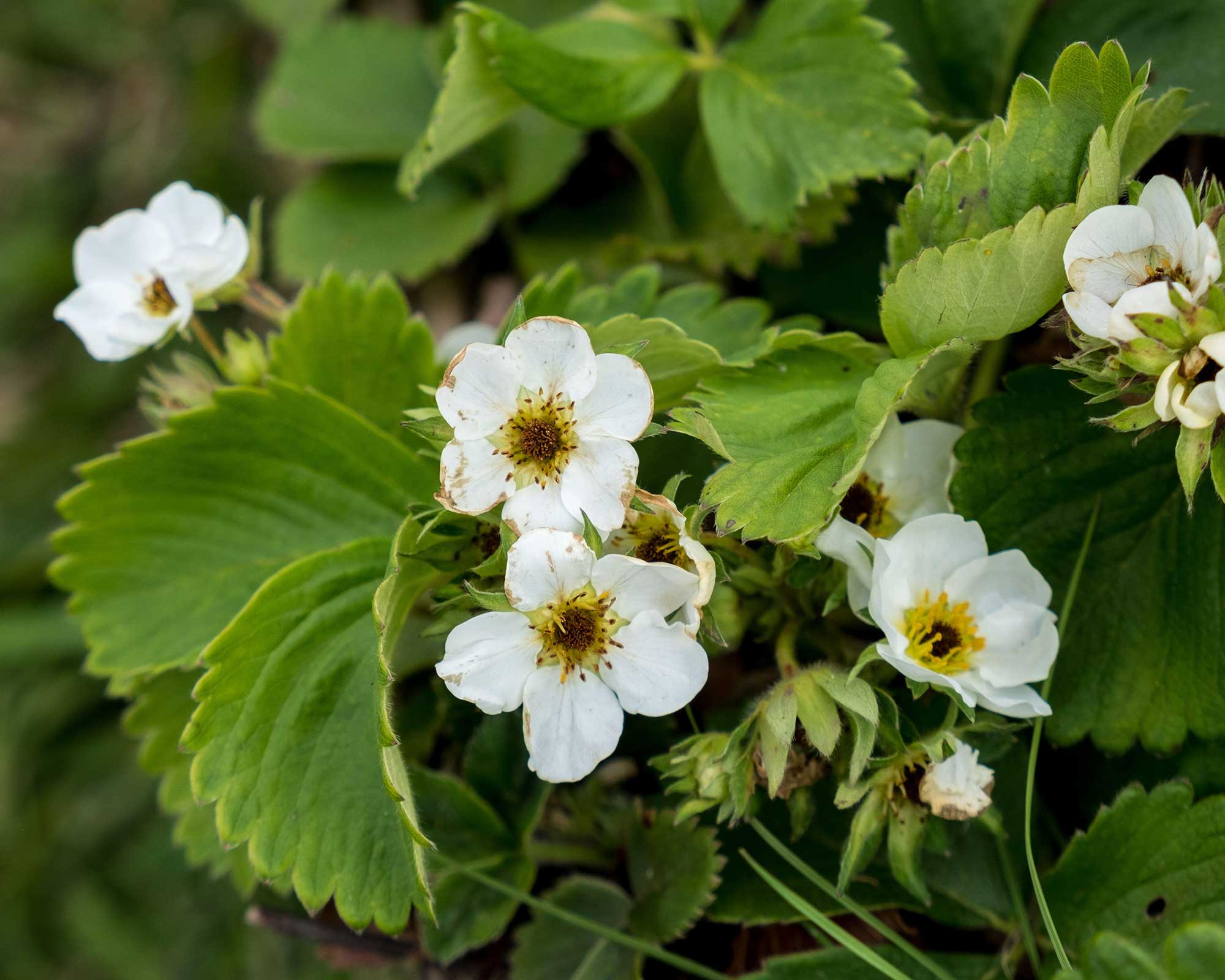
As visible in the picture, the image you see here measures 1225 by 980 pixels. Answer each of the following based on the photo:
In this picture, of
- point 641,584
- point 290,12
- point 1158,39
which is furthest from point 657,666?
point 290,12

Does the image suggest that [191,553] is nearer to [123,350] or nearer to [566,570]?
[123,350]

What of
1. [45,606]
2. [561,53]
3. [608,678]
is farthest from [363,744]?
[45,606]

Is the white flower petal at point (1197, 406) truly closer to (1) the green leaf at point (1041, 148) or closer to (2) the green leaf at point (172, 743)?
(1) the green leaf at point (1041, 148)

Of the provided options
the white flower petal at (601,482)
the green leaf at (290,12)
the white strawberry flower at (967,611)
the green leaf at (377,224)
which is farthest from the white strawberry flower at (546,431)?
the green leaf at (290,12)

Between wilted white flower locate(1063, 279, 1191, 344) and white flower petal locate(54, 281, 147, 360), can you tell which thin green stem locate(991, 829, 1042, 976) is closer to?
wilted white flower locate(1063, 279, 1191, 344)

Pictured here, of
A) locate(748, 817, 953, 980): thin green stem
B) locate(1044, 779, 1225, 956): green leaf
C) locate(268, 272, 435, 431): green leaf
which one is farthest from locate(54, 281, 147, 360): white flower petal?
locate(1044, 779, 1225, 956): green leaf

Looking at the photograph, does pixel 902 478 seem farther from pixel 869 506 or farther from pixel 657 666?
pixel 657 666
